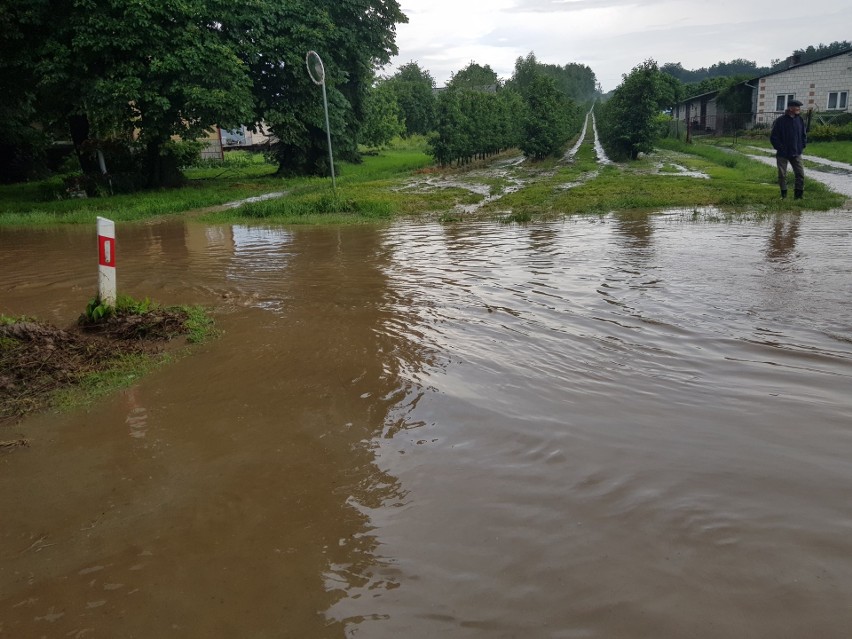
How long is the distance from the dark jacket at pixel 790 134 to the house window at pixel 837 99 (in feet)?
113

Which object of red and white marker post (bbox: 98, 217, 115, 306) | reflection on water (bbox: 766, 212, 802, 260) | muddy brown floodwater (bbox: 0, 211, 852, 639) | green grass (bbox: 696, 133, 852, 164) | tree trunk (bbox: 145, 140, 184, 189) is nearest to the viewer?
muddy brown floodwater (bbox: 0, 211, 852, 639)

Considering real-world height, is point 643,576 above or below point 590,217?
below

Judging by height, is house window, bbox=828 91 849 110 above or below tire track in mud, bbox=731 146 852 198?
above

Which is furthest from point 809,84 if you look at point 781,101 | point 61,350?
point 61,350

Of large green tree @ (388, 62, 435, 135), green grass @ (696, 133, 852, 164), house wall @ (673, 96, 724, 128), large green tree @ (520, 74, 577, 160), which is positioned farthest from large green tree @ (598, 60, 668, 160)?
large green tree @ (388, 62, 435, 135)

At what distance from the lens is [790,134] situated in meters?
13.1

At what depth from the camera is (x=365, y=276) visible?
857 cm

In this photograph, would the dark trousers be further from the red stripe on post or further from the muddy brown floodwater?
the red stripe on post

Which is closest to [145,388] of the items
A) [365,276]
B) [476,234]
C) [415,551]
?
[415,551]

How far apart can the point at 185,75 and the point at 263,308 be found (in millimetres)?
16222

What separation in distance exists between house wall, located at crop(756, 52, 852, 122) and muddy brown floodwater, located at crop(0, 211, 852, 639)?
42.5 meters

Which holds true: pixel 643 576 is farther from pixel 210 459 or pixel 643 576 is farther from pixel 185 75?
pixel 185 75

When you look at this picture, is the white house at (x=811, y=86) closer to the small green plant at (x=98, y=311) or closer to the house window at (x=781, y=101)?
the house window at (x=781, y=101)

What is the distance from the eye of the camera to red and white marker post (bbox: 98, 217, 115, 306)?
5.77 meters
